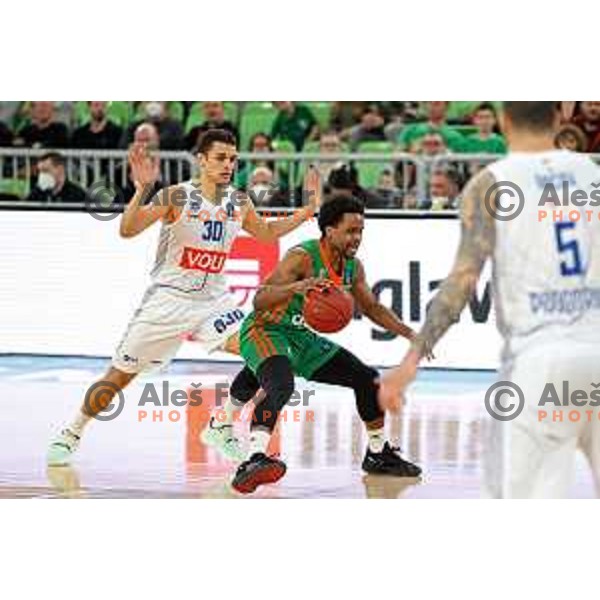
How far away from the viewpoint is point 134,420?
8.73m

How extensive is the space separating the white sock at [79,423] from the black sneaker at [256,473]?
0.77 metres

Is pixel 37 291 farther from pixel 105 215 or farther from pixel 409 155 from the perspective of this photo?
pixel 409 155

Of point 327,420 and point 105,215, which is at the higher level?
point 105,215

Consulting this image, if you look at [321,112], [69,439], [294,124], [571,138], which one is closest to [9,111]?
[294,124]

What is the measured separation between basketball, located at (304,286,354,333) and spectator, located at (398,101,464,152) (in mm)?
794

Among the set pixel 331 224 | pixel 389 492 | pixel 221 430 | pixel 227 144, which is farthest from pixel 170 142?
pixel 389 492

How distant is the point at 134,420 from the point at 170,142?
1.35 metres

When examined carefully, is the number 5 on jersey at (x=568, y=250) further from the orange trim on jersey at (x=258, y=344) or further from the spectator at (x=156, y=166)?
the spectator at (x=156, y=166)

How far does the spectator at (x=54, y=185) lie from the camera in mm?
8758

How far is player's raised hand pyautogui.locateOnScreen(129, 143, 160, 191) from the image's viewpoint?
865cm

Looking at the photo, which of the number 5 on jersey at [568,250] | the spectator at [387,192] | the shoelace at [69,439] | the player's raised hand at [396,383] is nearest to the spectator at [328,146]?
the spectator at [387,192]

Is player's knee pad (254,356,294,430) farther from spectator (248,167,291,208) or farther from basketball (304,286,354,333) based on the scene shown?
spectator (248,167,291,208)

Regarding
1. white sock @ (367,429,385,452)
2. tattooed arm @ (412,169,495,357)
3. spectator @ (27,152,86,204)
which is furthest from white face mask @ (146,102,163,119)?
tattooed arm @ (412,169,495,357)

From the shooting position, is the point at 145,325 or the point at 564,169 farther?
the point at 145,325
